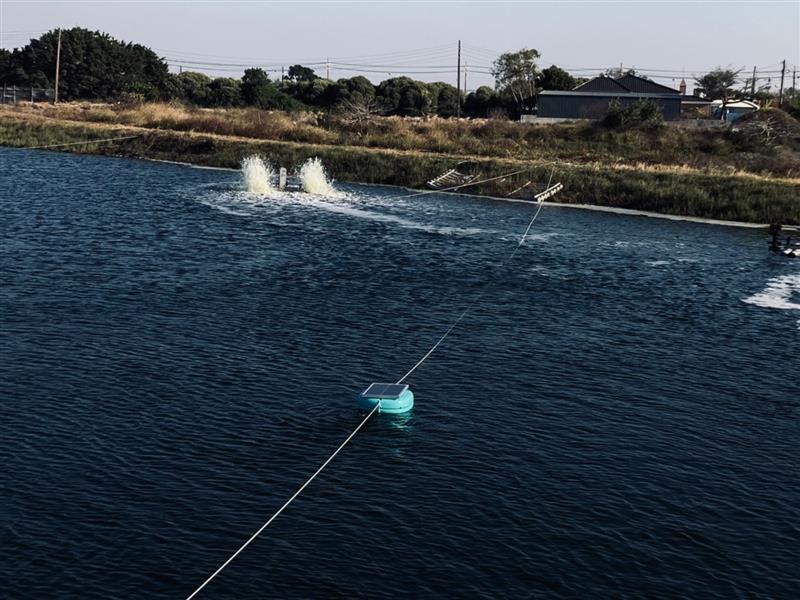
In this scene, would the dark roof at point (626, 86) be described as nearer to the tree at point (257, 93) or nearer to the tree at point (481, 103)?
the tree at point (481, 103)

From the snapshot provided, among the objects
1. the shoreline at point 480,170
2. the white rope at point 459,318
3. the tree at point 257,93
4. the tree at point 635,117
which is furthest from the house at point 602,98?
the white rope at point 459,318

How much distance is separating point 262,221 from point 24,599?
49.8m

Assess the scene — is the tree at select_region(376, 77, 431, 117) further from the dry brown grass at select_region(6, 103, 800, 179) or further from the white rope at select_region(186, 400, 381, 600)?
the white rope at select_region(186, 400, 381, 600)

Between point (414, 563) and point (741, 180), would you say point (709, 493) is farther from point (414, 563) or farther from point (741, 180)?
point (741, 180)

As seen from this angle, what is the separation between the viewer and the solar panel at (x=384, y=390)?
30.4 meters

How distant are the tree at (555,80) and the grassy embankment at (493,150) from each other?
42701 millimetres

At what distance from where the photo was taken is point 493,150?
349 feet

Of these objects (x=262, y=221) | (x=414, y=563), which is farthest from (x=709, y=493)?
(x=262, y=221)

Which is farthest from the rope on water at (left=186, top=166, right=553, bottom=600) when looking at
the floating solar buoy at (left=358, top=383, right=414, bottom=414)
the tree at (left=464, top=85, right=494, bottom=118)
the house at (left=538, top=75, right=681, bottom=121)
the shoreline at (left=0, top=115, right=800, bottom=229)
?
the tree at (left=464, top=85, right=494, bottom=118)

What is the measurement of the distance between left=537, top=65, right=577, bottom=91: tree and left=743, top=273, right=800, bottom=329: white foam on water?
357 feet

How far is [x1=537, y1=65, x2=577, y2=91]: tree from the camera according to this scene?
525 ft

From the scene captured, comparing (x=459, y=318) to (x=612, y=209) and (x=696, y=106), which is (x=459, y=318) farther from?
(x=696, y=106)

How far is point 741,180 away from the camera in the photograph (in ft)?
274

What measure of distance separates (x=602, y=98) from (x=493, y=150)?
3390cm
